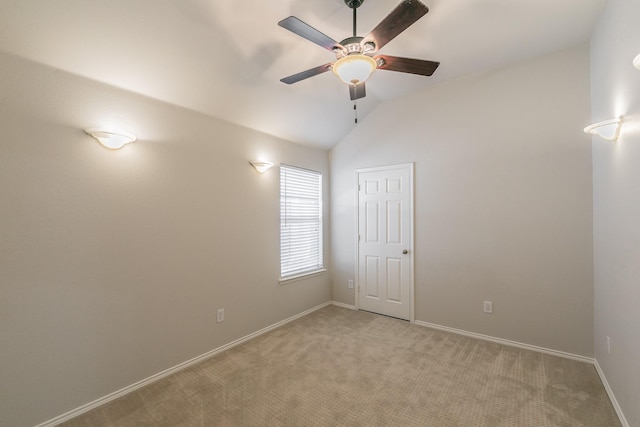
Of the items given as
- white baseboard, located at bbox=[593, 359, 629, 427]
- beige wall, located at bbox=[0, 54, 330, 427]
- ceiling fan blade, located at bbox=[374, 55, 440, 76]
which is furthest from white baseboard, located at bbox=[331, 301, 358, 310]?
ceiling fan blade, located at bbox=[374, 55, 440, 76]

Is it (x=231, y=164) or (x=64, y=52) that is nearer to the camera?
(x=64, y=52)

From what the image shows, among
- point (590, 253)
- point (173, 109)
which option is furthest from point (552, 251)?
point (173, 109)

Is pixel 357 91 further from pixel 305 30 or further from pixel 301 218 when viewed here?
pixel 301 218

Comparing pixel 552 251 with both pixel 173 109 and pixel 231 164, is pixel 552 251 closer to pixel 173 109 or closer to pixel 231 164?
pixel 231 164

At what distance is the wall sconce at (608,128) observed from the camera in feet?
6.26

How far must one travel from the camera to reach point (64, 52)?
1876 mm

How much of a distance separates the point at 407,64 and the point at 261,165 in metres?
1.91

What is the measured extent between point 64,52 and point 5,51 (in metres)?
0.28

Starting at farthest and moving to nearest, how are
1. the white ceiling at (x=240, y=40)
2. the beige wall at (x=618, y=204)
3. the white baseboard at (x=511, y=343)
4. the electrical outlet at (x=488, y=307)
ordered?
the electrical outlet at (x=488, y=307) → the white baseboard at (x=511, y=343) → the white ceiling at (x=240, y=40) → the beige wall at (x=618, y=204)

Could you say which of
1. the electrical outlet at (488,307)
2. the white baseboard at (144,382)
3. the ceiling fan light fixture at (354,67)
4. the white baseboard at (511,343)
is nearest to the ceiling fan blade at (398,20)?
the ceiling fan light fixture at (354,67)

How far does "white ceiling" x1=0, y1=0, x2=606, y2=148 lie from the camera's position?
5.88 feet

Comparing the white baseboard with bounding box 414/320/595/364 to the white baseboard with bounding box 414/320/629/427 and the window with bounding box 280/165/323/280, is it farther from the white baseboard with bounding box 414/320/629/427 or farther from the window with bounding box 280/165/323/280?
the window with bounding box 280/165/323/280

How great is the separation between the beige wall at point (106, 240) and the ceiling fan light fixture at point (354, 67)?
1683mm

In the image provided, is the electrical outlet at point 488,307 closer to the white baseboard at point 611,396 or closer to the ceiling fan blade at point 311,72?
the white baseboard at point 611,396
